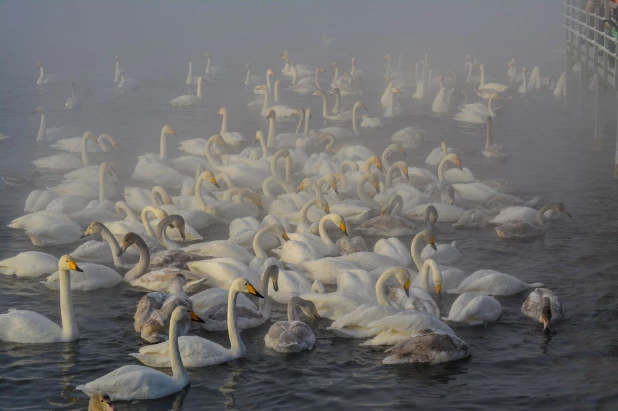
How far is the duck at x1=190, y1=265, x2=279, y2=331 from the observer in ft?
41.9

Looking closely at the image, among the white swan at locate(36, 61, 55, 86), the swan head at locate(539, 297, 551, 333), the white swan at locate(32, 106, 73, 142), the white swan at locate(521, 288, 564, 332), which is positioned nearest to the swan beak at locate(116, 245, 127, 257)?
the white swan at locate(521, 288, 564, 332)

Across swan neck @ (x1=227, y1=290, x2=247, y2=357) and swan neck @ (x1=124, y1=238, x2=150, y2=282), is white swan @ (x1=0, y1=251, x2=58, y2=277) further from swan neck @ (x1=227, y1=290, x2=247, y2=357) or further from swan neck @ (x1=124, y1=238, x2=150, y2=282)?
swan neck @ (x1=227, y1=290, x2=247, y2=357)

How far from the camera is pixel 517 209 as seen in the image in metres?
18.0

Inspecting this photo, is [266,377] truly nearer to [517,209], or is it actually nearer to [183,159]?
[517,209]

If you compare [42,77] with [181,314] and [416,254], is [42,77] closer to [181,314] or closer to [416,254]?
[416,254]

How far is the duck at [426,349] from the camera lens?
11.5m

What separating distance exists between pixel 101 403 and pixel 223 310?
402cm

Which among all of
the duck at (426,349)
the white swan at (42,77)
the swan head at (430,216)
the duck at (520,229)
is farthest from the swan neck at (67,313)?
the white swan at (42,77)

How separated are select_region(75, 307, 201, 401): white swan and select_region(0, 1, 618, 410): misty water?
0.42 feet

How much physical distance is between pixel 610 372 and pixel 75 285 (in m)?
7.56

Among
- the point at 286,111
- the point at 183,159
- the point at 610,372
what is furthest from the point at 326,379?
the point at 286,111

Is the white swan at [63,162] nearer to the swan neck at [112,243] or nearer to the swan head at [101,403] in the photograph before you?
the swan neck at [112,243]

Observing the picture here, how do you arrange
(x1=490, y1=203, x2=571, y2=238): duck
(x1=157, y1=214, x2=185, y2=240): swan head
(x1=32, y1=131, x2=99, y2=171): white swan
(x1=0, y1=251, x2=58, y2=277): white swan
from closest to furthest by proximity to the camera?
(x1=0, y1=251, x2=58, y2=277): white swan → (x1=157, y1=214, x2=185, y2=240): swan head → (x1=490, y1=203, x2=571, y2=238): duck → (x1=32, y1=131, x2=99, y2=171): white swan

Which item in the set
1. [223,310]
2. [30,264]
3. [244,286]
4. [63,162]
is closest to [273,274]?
[223,310]
